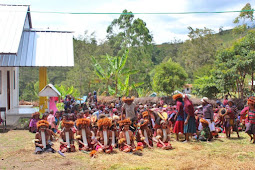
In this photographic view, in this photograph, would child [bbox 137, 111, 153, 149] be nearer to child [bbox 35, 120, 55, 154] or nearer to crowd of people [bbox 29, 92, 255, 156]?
crowd of people [bbox 29, 92, 255, 156]

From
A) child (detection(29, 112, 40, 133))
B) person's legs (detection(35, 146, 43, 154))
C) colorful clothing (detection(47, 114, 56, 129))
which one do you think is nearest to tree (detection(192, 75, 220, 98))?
colorful clothing (detection(47, 114, 56, 129))

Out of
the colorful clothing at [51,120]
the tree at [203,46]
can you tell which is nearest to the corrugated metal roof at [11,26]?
the colorful clothing at [51,120]

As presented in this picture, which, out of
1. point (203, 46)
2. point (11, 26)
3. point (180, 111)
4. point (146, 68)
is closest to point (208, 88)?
point (180, 111)

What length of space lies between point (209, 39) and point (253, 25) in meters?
8.49

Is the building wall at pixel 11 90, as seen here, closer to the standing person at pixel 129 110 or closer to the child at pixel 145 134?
the standing person at pixel 129 110

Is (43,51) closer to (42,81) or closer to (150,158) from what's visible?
(42,81)

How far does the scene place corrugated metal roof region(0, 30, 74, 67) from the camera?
13.6 meters

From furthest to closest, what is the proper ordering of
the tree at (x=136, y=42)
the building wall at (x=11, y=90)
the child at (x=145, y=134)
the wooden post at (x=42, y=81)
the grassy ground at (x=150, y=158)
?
the tree at (x=136, y=42) < the building wall at (x=11, y=90) < the wooden post at (x=42, y=81) < the child at (x=145, y=134) < the grassy ground at (x=150, y=158)

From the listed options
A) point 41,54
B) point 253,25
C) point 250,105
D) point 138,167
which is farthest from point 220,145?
point 253,25

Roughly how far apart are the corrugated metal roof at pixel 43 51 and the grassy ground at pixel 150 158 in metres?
5.38

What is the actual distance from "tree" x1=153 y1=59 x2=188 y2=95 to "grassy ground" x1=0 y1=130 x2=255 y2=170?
40.3 feet

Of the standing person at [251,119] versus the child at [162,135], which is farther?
the standing person at [251,119]

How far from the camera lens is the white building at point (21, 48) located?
1334 cm

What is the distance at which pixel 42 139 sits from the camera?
26.3 ft
